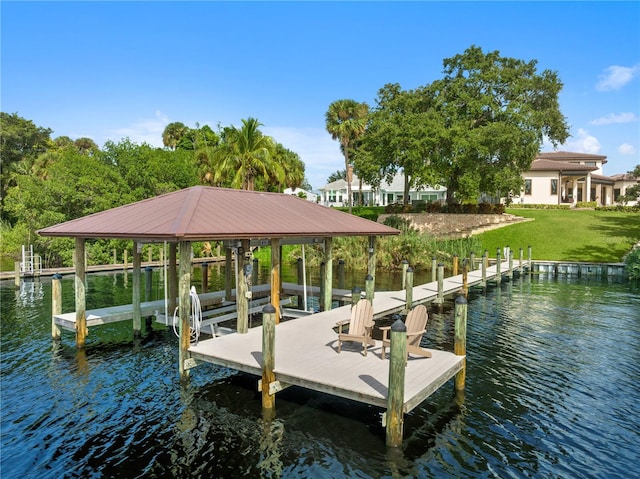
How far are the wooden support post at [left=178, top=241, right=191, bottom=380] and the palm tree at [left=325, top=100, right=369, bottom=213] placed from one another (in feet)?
142

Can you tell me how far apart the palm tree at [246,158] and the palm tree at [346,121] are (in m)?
18.1

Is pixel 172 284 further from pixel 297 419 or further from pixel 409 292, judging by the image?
pixel 409 292

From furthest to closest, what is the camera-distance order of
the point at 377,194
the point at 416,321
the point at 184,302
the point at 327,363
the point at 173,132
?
1. the point at 377,194
2. the point at 173,132
3. the point at 184,302
4. the point at 416,321
5. the point at 327,363

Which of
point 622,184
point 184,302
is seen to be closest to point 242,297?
point 184,302

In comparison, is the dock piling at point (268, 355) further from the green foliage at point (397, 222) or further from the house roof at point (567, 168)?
the house roof at point (567, 168)

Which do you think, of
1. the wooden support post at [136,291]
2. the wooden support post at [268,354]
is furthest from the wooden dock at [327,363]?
the wooden support post at [136,291]

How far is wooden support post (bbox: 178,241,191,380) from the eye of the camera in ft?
34.4

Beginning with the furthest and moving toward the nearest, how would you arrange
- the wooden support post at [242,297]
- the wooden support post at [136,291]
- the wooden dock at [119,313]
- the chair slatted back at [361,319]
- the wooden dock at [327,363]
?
the wooden support post at [136,291], the wooden dock at [119,313], the wooden support post at [242,297], the chair slatted back at [361,319], the wooden dock at [327,363]

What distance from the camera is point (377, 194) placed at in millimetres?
70188

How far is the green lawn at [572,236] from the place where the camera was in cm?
3531

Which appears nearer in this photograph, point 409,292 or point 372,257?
point 372,257

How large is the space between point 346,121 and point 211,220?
143 feet

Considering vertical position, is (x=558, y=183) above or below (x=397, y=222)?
above

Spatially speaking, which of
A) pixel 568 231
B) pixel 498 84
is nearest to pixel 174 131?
pixel 498 84
